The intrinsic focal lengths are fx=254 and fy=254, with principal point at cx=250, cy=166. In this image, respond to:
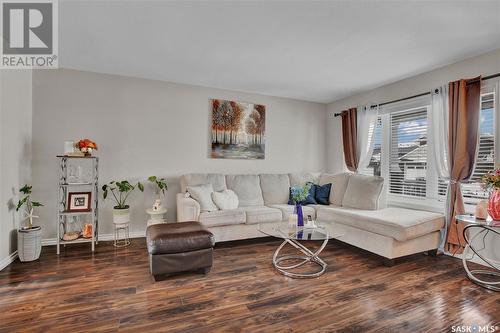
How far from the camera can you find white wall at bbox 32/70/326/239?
347 centimetres

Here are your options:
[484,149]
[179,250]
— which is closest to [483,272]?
[484,149]

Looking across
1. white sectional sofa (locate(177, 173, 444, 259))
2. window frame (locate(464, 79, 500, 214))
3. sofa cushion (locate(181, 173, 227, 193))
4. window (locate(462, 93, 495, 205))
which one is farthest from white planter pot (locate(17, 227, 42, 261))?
window frame (locate(464, 79, 500, 214))

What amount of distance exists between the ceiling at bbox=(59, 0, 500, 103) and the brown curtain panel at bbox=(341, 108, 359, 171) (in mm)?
837

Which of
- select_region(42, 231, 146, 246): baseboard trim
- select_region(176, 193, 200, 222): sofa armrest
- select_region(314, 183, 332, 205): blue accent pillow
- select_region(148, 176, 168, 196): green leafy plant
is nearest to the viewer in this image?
select_region(176, 193, 200, 222): sofa armrest

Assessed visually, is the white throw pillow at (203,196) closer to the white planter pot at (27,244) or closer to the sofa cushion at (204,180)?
the sofa cushion at (204,180)

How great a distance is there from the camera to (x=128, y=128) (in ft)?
12.7

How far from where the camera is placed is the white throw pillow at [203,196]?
349cm

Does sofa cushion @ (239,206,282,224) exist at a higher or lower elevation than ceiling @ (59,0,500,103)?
lower

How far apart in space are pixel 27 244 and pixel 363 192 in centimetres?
432

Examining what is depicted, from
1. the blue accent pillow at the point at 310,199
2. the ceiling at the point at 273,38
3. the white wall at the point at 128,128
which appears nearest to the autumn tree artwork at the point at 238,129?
the white wall at the point at 128,128

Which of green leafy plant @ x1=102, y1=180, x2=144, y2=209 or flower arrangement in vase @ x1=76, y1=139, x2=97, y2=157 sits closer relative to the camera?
flower arrangement in vase @ x1=76, y1=139, x2=97, y2=157

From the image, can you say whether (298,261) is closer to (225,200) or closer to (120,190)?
(225,200)

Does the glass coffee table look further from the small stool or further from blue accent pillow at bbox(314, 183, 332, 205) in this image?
the small stool

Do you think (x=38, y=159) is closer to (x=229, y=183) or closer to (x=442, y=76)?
(x=229, y=183)
